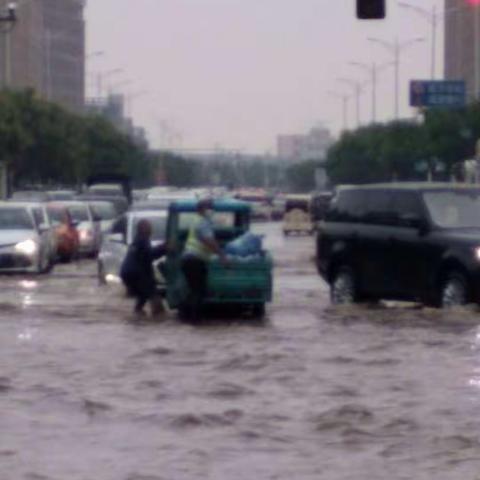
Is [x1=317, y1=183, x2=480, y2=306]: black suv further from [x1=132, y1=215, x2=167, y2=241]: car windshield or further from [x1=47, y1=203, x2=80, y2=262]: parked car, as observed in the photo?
[x1=47, y1=203, x2=80, y2=262]: parked car

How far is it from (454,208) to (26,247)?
13897mm

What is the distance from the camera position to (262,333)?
76.9 feet

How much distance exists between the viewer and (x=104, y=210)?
183ft

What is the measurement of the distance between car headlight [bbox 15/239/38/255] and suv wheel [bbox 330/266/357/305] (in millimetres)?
11142

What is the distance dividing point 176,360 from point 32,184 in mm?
73475

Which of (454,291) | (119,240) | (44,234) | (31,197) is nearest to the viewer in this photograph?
(454,291)

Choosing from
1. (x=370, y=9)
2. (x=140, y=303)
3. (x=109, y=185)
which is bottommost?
(x=140, y=303)

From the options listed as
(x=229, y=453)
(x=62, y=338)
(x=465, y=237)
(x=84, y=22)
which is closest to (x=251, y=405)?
(x=229, y=453)

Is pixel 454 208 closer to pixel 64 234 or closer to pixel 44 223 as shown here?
pixel 44 223

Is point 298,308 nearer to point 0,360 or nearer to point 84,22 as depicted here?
point 0,360

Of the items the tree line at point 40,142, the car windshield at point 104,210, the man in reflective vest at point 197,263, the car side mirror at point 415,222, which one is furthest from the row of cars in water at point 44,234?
the tree line at point 40,142

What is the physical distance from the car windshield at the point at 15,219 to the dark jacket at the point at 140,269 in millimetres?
13087

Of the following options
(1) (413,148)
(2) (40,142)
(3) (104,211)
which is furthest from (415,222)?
(1) (413,148)

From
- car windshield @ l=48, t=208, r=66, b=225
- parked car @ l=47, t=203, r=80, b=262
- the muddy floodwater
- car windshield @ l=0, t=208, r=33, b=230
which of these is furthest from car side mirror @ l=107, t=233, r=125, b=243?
car windshield @ l=48, t=208, r=66, b=225
